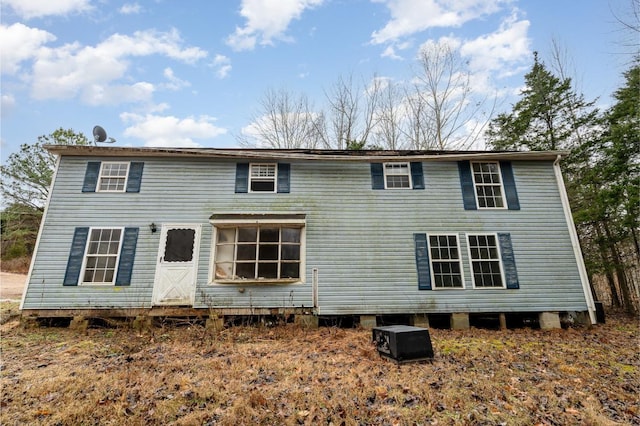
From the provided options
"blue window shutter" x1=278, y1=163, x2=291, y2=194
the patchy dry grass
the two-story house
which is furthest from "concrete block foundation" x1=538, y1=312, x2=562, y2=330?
"blue window shutter" x1=278, y1=163, x2=291, y2=194

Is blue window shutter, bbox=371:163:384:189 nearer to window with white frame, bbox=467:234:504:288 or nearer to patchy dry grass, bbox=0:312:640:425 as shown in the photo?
window with white frame, bbox=467:234:504:288

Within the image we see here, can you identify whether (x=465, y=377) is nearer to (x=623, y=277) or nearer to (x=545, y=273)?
(x=545, y=273)

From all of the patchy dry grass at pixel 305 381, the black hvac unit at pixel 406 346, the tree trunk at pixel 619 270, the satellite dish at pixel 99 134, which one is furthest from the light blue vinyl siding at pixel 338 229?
the tree trunk at pixel 619 270

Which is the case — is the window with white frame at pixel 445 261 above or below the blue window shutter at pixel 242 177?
below

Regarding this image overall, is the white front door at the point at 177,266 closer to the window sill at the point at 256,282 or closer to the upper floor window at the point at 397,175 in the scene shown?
the window sill at the point at 256,282

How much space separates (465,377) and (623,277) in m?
13.9

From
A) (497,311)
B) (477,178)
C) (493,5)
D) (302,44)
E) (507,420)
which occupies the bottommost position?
(507,420)

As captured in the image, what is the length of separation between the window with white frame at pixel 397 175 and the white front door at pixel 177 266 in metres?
6.87

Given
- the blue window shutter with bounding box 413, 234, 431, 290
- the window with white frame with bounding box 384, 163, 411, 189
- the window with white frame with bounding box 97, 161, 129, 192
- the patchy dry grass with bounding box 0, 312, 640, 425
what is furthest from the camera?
the window with white frame with bounding box 384, 163, 411, 189

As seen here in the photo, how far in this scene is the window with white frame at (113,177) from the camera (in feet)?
31.6

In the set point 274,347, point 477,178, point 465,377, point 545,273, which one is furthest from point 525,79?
point 274,347

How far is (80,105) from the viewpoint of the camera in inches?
523

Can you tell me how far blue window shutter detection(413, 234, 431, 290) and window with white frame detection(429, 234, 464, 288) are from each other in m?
0.18

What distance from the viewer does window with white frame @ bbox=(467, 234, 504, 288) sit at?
9.20 meters
